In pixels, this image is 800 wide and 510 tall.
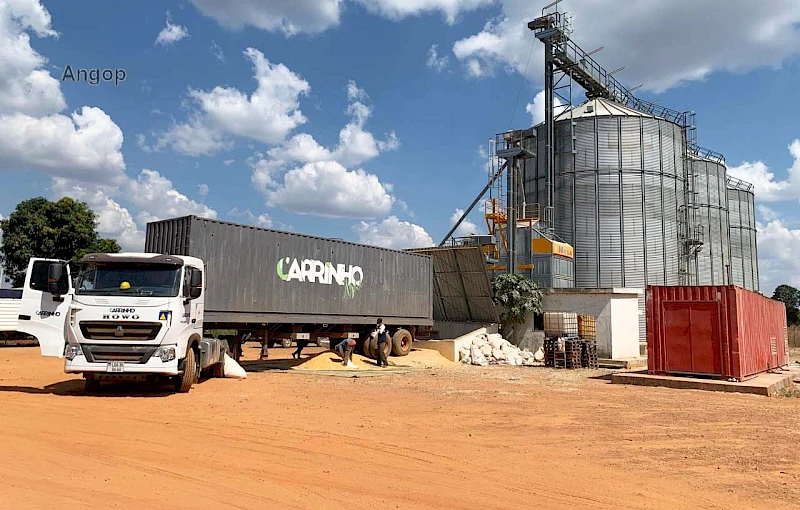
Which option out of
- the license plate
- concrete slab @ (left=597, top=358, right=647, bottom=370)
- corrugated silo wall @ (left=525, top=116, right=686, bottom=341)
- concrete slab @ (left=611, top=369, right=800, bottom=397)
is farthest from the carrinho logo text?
corrugated silo wall @ (left=525, top=116, right=686, bottom=341)

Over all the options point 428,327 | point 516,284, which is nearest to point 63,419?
point 428,327

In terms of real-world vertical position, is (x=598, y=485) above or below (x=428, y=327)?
below

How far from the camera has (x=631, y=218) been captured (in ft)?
134

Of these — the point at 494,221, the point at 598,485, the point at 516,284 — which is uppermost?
the point at 494,221

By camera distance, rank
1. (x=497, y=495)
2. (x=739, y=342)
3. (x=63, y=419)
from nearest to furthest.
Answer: (x=497, y=495)
(x=63, y=419)
(x=739, y=342)

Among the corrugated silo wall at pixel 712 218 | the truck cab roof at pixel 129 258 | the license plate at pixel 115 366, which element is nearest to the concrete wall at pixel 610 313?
the truck cab roof at pixel 129 258

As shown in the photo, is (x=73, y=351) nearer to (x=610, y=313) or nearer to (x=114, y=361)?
(x=114, y=361)

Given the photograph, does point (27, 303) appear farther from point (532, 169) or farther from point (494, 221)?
point (532, 169)

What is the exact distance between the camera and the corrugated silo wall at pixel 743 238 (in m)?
52.1

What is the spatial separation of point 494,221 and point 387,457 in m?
32.2

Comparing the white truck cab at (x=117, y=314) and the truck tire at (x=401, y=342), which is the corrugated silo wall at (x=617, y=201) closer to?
the truck tire at (x=401, y=342)

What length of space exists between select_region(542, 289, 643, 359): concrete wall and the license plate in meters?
21.1

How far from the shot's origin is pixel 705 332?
52.5 feet

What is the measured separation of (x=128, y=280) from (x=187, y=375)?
2299mm
